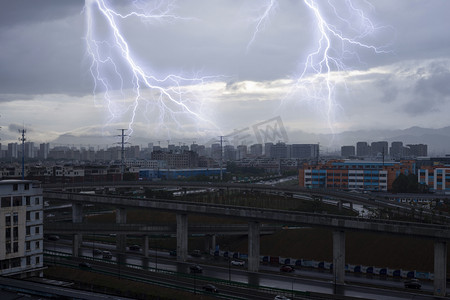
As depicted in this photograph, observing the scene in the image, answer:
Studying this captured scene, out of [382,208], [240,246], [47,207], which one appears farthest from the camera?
[47,207]

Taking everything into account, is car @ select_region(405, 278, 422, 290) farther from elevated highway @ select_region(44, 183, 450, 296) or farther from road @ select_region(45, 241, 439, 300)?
elevated highway @ select_region(44, 183, 450, 296)

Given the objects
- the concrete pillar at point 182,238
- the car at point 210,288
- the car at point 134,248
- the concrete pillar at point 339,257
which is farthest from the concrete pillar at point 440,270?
the car at point 134,248

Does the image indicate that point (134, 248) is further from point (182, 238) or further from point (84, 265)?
point (84, 265)

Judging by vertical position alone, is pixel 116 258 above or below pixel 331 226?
below

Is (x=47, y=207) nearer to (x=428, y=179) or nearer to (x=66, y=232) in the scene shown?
(x=66, y=232)

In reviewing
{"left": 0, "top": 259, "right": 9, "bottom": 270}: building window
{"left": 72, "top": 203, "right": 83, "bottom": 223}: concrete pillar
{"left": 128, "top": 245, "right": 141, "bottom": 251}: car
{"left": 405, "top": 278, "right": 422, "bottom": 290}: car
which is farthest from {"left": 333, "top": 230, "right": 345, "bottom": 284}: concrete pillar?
{"left": 72, "top": 203, "right": 83, "bottom": 223}: concrete pillar

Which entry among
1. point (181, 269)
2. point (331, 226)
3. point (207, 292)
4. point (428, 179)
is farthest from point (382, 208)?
point (428, 179)
